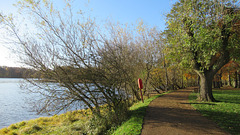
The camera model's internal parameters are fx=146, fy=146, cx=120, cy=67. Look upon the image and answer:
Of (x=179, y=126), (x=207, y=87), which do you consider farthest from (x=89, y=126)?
(x=207, y=87)

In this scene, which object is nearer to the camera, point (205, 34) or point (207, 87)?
point (205, 34)

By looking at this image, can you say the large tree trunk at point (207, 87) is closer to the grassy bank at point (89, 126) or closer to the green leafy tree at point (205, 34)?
the green leafy tree at point (205, 34)

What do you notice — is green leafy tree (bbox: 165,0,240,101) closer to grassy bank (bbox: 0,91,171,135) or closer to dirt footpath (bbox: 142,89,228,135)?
dirt footpath (bbox: 142,89,228,135)

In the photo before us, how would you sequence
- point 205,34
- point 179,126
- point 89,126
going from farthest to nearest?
point 205,34, point 89,126, point 179,126

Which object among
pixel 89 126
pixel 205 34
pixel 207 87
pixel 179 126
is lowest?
pixel 89 126

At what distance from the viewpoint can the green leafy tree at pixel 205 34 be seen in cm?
917

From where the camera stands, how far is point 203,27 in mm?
9883

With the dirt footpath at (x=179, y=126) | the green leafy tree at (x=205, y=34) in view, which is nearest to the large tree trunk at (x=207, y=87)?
the green leafy tree at (x=205, y=34)

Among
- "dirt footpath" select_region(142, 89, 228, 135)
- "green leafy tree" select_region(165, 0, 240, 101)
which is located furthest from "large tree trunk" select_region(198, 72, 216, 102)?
"dirt footpath" select_region(142, 89, 228, 135)

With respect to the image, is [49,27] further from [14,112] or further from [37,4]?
[14,112]

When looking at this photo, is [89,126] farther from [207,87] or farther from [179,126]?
[207,87]

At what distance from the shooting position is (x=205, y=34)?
901 cm

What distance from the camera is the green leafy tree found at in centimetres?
917

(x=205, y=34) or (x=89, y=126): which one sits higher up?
(x=205, y=34)
